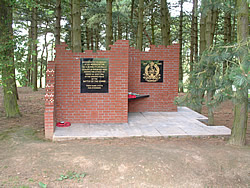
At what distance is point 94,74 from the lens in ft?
26.2

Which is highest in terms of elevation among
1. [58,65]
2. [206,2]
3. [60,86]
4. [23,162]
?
[206,2]

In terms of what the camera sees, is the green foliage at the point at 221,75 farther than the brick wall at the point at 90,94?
No

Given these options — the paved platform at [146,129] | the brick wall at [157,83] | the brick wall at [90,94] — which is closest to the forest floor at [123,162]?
the paved platform at [146,129]

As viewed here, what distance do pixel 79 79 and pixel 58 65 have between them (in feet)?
2.64

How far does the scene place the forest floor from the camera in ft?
14.0

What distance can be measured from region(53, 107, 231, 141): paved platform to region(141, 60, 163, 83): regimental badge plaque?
6.46 feet

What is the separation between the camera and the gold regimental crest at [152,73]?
10257 millimetres

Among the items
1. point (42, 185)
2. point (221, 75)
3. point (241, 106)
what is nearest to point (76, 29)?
point (221, 75)

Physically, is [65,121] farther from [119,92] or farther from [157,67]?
[157,67]

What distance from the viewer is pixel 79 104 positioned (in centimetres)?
800

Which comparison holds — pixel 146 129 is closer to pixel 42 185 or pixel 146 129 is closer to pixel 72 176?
pixel 72 176

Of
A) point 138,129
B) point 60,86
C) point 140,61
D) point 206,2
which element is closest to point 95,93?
point 60,86

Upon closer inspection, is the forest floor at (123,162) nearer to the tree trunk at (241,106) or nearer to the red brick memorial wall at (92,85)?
the tree trunk at (241,106)

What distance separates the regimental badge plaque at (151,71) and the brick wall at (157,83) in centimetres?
13
